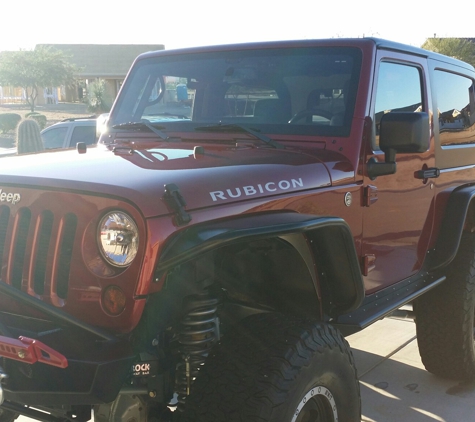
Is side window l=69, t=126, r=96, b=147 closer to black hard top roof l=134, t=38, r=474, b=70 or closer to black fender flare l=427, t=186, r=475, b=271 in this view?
black hard top roof l=134, t=38, r=474, b=70

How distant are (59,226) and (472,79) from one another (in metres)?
3.77

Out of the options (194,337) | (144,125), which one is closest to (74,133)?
(144,125)

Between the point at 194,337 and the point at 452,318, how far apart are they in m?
2.18

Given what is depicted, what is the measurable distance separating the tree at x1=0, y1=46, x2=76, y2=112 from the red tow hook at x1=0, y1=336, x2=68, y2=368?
134 ft

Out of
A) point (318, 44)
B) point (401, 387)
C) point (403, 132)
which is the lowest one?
point (401, 387)

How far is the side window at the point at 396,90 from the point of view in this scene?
344cm

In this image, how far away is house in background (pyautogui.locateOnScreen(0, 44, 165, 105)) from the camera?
4778 centimetres

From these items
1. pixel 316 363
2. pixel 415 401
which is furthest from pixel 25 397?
pixel 415 401

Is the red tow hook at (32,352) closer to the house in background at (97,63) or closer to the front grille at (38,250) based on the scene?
the front grille at (38,250)

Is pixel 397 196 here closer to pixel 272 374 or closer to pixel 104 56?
pixel 272 374

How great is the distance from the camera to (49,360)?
81.9 inches


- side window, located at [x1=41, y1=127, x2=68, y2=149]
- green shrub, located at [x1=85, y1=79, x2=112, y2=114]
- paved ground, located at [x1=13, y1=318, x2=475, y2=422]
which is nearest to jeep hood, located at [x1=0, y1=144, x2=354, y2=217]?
paved ground, located at [x1=13, y1=318, x2=475, y2=422]

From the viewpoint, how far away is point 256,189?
2588 mm

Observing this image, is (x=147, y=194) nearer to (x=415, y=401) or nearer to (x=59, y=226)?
(x=59, y=226)
